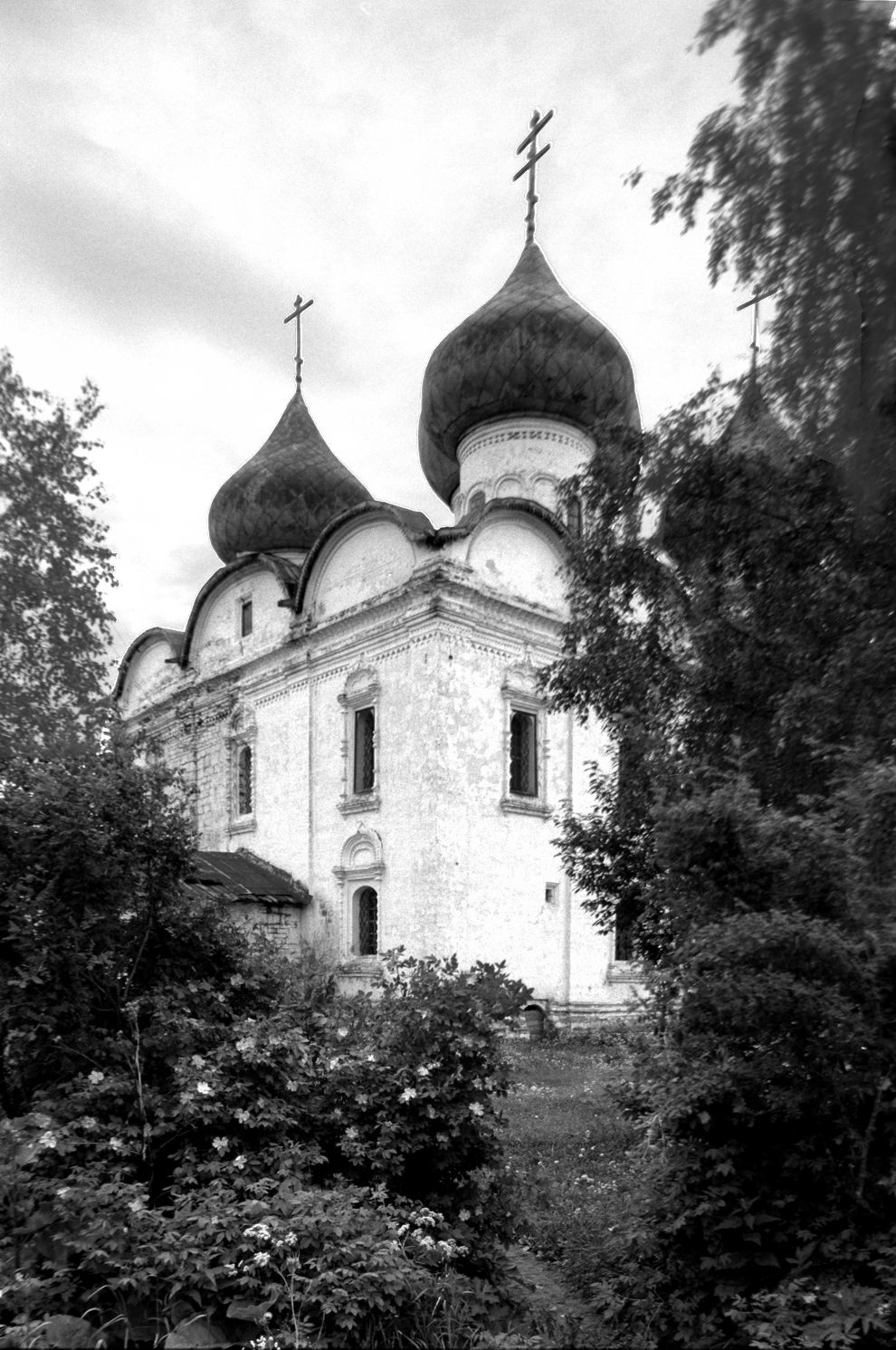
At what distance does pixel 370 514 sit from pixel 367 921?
5.57m

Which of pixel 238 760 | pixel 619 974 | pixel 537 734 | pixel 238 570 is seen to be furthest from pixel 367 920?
pixel 238 570

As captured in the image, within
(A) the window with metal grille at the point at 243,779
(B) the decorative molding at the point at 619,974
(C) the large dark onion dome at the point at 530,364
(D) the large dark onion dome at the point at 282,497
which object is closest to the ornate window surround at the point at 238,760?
(A) the window with metal grille at the point at 243,779

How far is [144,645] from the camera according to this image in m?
18.6

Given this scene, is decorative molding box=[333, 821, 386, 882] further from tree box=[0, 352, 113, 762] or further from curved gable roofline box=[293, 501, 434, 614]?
tree box=[0, 352, 113, 762]

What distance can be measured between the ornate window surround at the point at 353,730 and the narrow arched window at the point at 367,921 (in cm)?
111

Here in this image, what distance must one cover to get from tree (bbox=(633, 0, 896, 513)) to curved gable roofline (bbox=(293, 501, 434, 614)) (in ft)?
28.1

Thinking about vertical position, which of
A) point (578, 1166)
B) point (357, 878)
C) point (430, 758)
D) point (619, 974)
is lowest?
point (619, 974)

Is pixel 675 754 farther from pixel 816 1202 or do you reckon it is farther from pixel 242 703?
pixel 242 703

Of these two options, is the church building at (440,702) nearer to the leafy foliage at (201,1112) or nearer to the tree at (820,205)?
the leafy foliage at (201,1112)

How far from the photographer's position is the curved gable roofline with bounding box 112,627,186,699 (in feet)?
57.5

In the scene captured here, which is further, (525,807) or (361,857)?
(361,857)

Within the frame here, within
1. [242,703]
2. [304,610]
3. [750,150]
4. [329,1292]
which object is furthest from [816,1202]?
[242,703]

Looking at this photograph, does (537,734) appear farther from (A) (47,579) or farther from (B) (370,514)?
(A) (47,579)

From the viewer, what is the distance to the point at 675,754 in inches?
220
